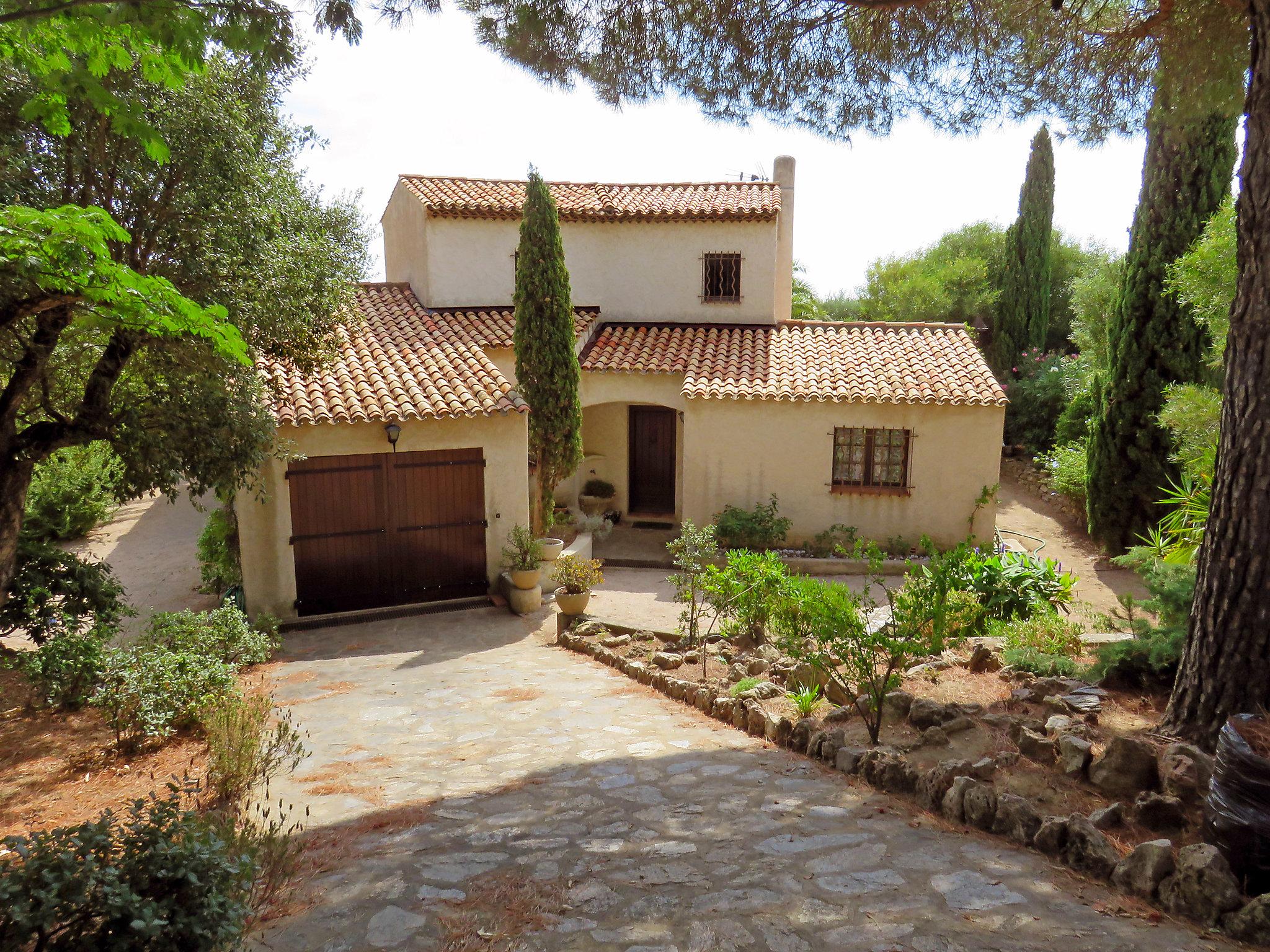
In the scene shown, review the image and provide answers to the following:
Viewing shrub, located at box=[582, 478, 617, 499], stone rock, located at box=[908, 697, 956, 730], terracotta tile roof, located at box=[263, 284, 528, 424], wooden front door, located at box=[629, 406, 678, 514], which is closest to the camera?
stone rock, located at box=[908, 697, 956, 730]

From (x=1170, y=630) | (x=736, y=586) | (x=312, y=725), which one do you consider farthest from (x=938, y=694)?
(x=312, y=725)

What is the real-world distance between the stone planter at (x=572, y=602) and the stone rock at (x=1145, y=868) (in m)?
8.24

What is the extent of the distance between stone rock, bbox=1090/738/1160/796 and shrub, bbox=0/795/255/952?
4541 millimetres

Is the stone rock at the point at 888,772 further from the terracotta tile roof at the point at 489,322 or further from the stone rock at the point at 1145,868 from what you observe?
the terracotta tile roof at the point at 489,322

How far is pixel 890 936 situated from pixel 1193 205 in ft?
50.4

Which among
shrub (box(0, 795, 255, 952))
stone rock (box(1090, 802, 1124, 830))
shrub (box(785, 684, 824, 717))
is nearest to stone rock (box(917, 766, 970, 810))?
stone rock (box(1090, 802, 1124, 830))

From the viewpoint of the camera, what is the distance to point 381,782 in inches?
240

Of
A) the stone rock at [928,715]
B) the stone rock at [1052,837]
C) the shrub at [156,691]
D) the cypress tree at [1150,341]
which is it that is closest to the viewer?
the stone rock at [1052,837]

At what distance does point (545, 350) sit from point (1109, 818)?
37.4ft

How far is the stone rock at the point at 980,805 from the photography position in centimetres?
480

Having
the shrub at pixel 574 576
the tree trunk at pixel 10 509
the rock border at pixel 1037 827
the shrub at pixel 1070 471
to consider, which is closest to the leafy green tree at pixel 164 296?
the tree trunk at pixel 10 509

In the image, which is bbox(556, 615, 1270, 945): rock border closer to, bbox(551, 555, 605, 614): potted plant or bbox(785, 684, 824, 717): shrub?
bbox(785, 684, 824, 717): shrub

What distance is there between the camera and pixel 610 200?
1917 cm

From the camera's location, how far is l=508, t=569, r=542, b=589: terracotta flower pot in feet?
41.0
